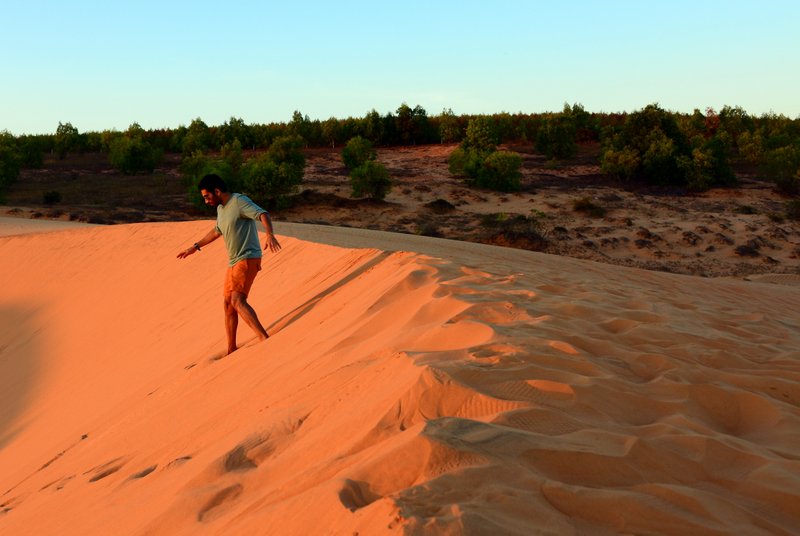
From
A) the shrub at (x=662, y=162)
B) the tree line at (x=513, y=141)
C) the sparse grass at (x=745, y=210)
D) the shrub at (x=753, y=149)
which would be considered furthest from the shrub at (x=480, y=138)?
the sparse grass at (x=745, y=210)

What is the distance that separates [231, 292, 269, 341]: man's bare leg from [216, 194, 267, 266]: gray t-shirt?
32 cm

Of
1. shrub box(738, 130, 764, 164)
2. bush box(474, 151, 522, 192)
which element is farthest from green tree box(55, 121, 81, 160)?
shrub box(738, 130, 764, 164)

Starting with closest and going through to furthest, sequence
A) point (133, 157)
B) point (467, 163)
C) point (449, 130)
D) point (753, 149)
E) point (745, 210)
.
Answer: point (745, 210) → point (467, 163) → point (753, 149) → point (133, 157) → point (449, 130)

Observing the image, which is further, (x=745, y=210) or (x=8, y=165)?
(x=8, y=165)

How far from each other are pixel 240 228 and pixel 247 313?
0.73 metres

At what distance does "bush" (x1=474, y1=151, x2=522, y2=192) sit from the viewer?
25375mm

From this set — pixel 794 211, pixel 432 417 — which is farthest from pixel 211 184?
pixel 794 211

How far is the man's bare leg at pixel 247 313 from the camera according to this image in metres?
5.89

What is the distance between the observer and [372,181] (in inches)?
923

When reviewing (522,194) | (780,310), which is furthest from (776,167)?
(780,310)

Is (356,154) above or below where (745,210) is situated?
above

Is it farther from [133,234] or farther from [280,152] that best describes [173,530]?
[280,152]

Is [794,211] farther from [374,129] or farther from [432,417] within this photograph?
[374,129]

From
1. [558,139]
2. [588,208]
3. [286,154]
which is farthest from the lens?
[558,139]
